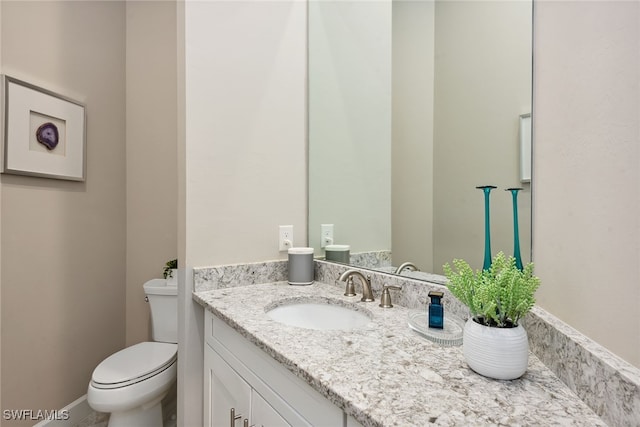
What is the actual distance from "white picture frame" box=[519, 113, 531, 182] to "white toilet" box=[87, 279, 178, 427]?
1657mm

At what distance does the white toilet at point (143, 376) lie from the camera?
1379 mm

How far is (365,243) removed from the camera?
138 centimetres

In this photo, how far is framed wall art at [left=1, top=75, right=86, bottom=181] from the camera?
1.53m

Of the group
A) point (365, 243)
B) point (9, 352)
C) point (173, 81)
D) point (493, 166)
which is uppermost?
point (173, 81)

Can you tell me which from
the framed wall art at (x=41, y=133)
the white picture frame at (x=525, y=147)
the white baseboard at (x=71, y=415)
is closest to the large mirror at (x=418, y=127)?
the white picture frame at (x=525, y=147)

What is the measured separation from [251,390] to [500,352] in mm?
618

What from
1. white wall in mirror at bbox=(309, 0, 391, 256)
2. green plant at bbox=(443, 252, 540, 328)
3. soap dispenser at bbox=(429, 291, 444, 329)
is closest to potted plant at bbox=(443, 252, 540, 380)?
green plant at bbox=(443, 252, 540, 328)

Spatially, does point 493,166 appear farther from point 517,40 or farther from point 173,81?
point 173,81

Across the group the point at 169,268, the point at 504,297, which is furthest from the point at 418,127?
the point at 169,268

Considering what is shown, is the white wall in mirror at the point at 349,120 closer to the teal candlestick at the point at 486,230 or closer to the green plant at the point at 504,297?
the teal candlestick at the point at 486,230

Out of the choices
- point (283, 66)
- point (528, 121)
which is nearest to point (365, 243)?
point (528, 121)

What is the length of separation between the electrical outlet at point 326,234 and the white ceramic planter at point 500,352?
955mm

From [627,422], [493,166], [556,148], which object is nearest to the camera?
[627,422]

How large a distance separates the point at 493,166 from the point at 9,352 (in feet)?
7.18
